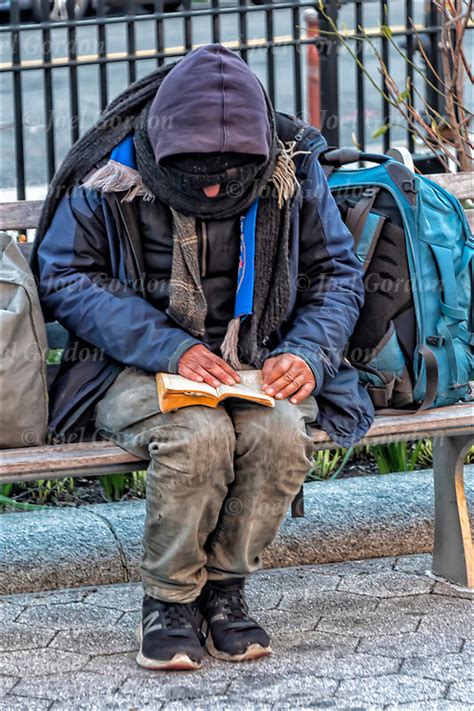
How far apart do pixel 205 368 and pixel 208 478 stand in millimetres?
280

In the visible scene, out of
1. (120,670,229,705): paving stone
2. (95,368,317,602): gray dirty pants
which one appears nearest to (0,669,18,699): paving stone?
(120,670,229,705): paving stone

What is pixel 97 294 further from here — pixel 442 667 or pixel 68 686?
pixel 442 667

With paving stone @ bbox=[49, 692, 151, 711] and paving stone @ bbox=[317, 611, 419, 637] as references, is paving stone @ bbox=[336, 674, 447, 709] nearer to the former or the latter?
paving stone @ bbox=[317, 611, 419, 637]

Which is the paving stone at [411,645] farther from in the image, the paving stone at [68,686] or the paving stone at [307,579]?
the paving stone at [68,686]

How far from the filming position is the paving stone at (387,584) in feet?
11.9

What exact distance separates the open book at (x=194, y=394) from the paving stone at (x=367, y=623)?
2.31 feet

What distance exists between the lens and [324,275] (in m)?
3.43

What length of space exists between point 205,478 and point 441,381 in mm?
869

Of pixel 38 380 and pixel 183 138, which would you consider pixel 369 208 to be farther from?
pixel 38 380

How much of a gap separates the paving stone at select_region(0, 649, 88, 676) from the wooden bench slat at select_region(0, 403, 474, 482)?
0.46 metres

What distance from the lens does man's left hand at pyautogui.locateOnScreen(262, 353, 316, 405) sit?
3150 mm

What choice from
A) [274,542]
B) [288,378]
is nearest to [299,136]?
[288,378]

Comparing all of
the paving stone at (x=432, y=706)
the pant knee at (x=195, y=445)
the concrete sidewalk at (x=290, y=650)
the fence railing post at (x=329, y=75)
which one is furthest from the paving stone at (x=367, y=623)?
the fence railing post at (x=329, y=75)

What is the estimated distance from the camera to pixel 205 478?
9.92 ft
